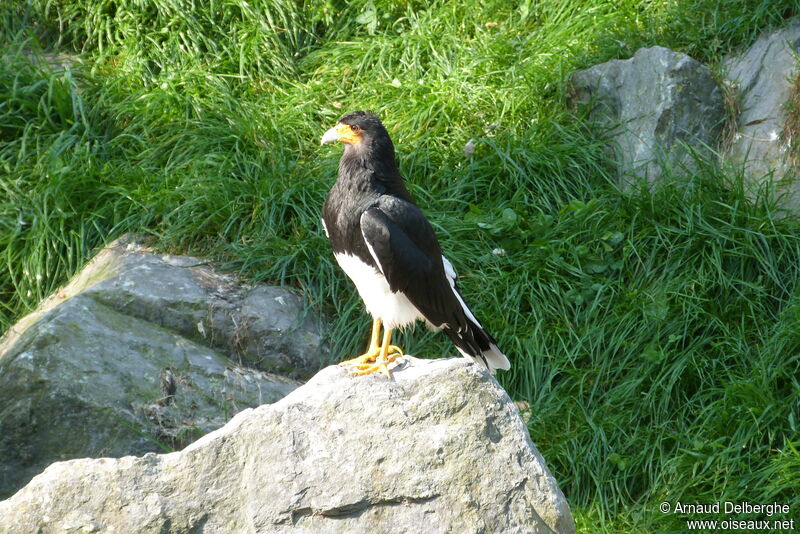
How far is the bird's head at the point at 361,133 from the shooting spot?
141 inches

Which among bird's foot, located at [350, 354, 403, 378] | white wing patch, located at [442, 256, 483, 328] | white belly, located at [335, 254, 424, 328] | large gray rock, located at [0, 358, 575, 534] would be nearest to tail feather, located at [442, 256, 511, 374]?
white wing patch, located at [442, 256, 483, 328]

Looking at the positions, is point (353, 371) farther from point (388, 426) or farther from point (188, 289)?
point (188, 289)

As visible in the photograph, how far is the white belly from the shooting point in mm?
3537

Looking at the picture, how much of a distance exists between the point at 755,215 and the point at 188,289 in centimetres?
288

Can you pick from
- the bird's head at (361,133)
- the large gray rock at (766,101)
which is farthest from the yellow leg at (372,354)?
the large gray rock at (766,101)

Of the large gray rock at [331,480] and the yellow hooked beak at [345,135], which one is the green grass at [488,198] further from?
the large gray rock at [331,480]

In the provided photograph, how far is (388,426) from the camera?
2758 millimetres

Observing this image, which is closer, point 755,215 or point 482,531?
point 482,531

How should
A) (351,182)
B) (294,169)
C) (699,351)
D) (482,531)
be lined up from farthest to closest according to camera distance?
1. (294,169)
2. (699,351)
3. (351,182)
4. (482,531)

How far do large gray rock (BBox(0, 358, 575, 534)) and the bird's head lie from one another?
1.19 meters

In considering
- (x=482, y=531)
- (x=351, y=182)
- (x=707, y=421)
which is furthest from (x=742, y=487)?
(x=351, y=182)

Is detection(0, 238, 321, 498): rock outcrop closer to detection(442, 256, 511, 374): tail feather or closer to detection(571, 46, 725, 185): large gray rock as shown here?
detection(442, 256, 511, 374): tail feather

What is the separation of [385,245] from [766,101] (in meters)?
2.96

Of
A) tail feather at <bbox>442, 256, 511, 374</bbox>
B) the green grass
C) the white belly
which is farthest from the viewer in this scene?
the green grass
